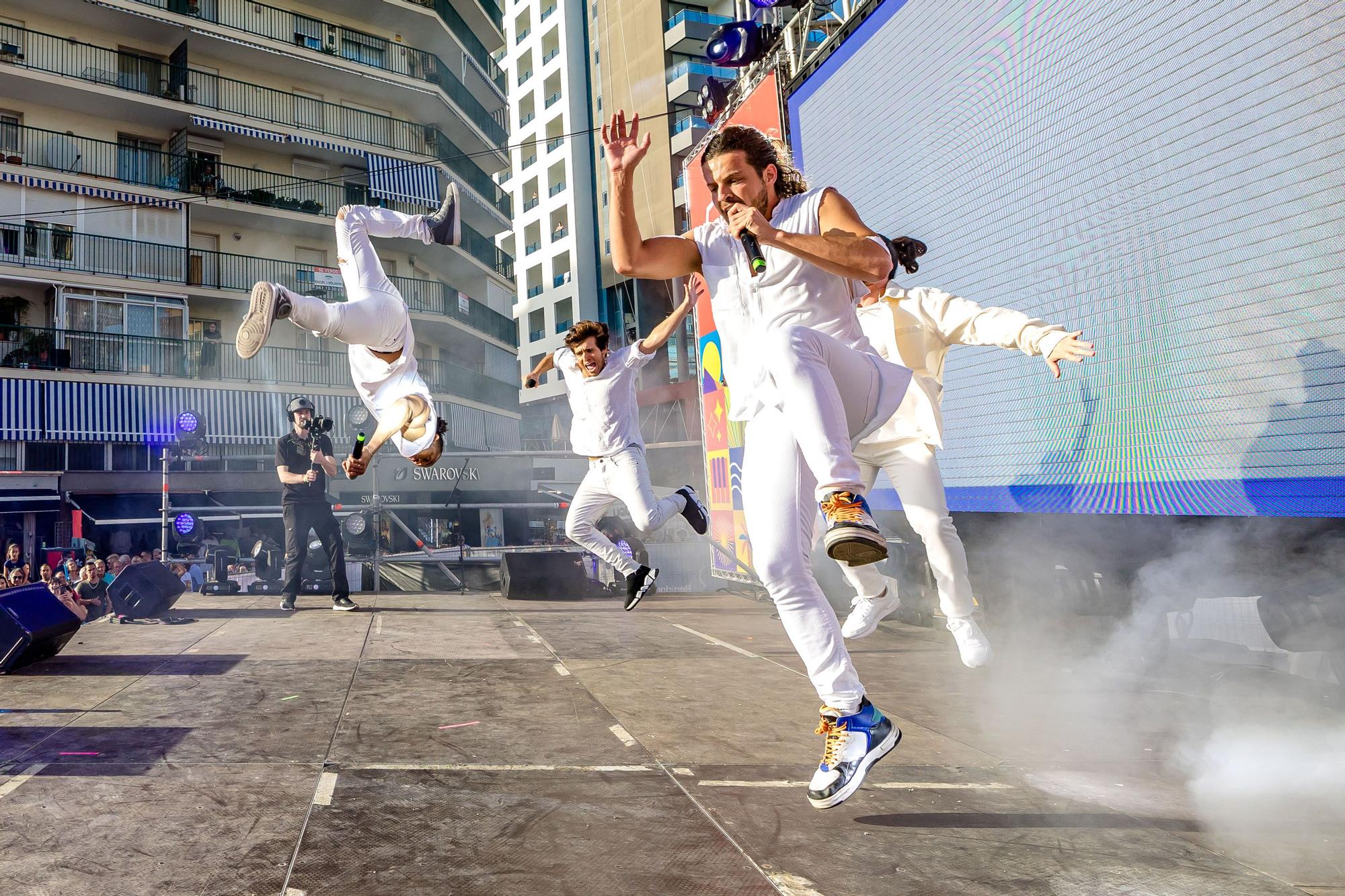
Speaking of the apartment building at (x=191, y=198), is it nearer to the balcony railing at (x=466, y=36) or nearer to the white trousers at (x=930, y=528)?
the balcony railing at (x=466, y=36)

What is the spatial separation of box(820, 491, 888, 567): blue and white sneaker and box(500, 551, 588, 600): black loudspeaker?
8.85 meters

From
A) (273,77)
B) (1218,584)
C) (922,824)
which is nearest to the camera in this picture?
(922,824)

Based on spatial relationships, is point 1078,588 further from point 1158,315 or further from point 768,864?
point 768,864

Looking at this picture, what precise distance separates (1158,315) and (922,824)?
3.24m

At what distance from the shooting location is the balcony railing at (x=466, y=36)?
28062 mm

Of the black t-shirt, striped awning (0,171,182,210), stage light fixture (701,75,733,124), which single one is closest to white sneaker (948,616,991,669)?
the black t-shirt

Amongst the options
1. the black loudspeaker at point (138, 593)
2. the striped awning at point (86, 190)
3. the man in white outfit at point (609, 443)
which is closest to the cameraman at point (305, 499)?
the black loudspeaker at point (138, 593)

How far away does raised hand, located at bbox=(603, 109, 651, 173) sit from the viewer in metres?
3.01

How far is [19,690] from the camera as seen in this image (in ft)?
15.9

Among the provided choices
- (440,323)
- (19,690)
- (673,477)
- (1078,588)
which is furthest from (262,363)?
(1078,588)

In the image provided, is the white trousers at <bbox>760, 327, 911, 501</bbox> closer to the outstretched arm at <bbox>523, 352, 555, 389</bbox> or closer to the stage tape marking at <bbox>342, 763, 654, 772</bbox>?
the stage tape marking at <bbox>342, 763, 654, 772</bbox>

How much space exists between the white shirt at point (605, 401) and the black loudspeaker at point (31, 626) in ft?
11.4

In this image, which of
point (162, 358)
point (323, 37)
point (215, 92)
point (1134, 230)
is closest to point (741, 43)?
point (1134, 230)

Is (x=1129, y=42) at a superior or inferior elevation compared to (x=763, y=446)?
superior
